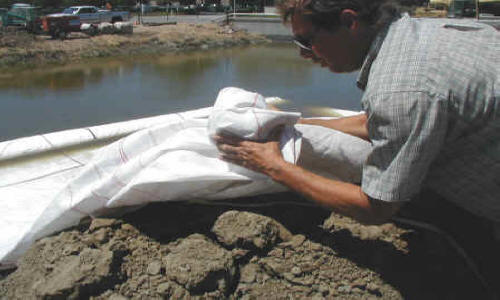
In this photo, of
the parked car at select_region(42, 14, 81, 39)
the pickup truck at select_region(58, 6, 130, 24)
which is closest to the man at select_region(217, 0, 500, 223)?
the parked car at select_region(42, 14, 81, 39)

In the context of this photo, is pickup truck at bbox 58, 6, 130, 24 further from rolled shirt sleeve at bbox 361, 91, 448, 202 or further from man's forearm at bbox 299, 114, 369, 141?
rolled shirt sleeve at bbox 361, 91, 448, 202

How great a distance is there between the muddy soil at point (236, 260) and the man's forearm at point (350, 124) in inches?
13.0

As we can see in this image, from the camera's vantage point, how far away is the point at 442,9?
14.3 m

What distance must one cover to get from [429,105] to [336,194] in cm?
31

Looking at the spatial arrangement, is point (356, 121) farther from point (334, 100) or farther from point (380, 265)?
point (334, 100)

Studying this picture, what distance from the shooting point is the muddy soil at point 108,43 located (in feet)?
28.0

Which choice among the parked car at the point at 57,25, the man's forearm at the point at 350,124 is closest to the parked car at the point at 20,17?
the parked car at the point at 57,25

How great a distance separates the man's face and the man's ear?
1 cm

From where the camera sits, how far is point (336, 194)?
3.35 ft

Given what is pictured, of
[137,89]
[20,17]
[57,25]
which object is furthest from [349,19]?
[20,17]

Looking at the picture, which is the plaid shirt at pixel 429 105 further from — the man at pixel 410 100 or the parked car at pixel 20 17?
the parked car at pixel 20 17

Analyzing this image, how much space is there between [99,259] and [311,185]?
61 cm

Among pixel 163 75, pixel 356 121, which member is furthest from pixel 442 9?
pixel 356 121

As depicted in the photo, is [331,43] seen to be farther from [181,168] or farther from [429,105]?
[181,168]
